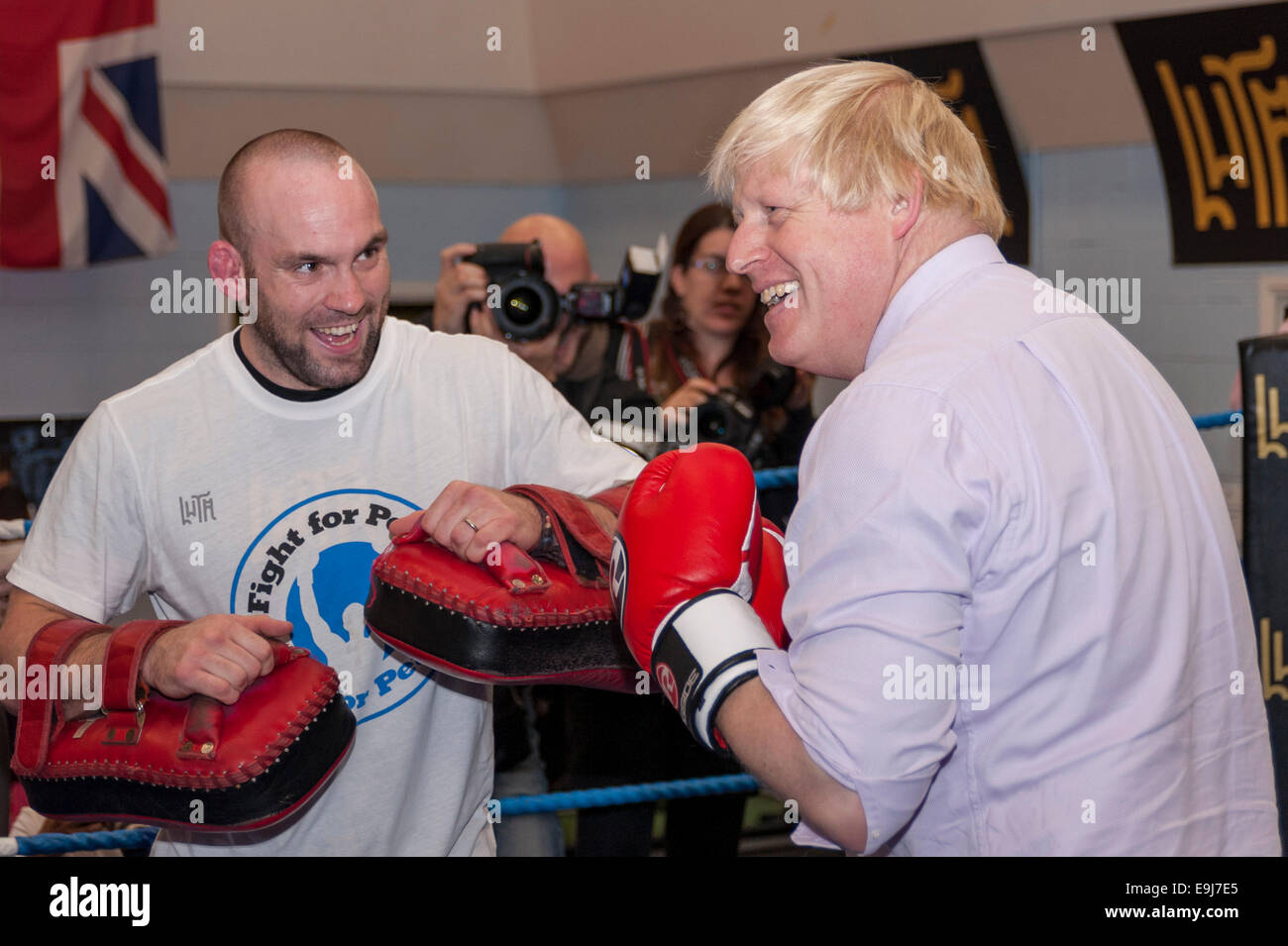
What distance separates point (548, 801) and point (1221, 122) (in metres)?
3.65

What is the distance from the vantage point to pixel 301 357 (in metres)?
1.67

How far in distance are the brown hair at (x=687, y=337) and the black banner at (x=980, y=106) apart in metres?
2.12

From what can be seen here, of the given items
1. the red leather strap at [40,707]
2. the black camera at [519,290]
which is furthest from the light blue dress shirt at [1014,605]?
the black camera at [519,290]

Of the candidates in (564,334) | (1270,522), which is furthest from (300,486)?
(1270,522)

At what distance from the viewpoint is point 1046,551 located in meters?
1.07

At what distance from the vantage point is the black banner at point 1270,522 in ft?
6.77

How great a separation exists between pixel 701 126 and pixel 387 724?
488 centimetres

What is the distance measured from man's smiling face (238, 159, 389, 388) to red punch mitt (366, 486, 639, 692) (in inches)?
11.6

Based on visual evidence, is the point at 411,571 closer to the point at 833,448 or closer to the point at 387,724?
the point at 387,724

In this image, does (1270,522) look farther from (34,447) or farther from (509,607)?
(34,447)

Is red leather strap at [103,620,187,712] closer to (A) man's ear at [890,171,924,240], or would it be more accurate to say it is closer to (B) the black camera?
(A) man's ear at [890,171,924,240]

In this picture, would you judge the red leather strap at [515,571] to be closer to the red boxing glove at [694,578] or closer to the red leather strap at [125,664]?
the red boxing glove at [694,578]

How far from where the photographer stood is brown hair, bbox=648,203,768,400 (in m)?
3.06
